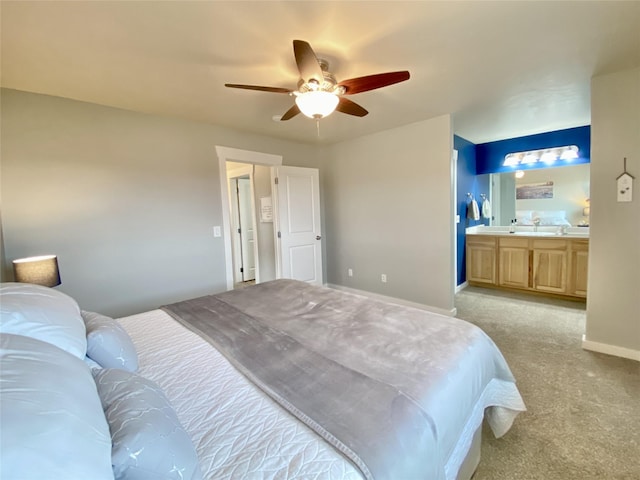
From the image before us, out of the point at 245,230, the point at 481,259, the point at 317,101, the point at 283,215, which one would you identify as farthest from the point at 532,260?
the point at 245,230

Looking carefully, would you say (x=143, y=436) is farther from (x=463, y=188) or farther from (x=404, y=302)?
(x=463, y=188)

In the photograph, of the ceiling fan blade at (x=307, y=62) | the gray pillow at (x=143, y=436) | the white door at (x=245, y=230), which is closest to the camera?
the gray pillow at (x=143, y=436)

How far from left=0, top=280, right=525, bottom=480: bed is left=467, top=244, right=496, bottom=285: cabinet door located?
10.9 ft

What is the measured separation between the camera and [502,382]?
4.89 ft

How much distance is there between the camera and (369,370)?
1168mm

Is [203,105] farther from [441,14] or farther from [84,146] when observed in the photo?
[441,14]

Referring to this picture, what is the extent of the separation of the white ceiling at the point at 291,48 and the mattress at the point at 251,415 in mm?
1734

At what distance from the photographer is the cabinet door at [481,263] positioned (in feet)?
14.3

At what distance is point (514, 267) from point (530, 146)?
6.05 feet

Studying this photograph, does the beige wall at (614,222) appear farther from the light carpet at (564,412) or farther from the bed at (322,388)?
the bed at (322,388)

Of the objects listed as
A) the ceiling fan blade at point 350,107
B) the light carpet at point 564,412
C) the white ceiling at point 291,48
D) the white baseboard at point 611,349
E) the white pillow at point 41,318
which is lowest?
the light carpet at point 564,412

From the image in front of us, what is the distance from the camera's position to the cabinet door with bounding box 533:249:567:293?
3.78 m

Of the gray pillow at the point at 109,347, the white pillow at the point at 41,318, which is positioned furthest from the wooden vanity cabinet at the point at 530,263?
the white pillow at the point at 41,318

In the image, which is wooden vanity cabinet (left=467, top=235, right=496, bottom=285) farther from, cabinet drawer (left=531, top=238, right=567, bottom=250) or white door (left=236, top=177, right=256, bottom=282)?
white door (left=236, top=177, right=256, bottom=282)
